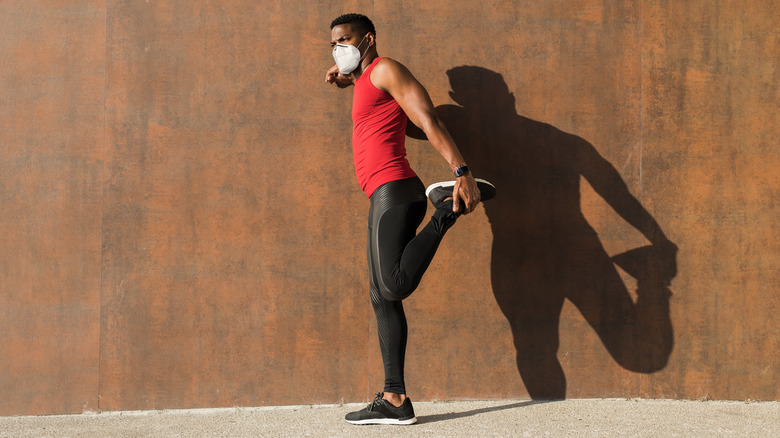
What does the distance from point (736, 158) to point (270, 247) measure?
2797 mm

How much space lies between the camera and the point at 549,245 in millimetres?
3672

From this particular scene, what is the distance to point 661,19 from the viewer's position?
3686mm

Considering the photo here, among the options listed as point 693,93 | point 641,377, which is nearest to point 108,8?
point 693,93

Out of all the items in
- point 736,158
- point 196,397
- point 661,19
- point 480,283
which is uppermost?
point 661,19

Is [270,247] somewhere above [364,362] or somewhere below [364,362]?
above

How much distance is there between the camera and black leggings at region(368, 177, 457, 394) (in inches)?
119

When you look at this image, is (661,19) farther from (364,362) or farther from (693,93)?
(364,362)

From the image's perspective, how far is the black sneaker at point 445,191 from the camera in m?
3.11

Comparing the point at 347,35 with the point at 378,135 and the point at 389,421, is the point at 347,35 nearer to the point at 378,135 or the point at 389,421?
the point at 378,135

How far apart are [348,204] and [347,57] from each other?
85cm

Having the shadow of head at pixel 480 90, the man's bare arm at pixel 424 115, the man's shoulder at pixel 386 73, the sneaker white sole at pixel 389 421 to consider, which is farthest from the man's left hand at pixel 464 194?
the sneaker white sole at pixel 389 421

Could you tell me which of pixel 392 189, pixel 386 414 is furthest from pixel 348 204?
pixel 386 414

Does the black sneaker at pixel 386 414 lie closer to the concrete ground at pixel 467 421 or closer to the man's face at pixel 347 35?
the concrete ground at pixel 467 421

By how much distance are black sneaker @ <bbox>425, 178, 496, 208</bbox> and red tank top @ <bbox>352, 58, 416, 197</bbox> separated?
0.16 meters
